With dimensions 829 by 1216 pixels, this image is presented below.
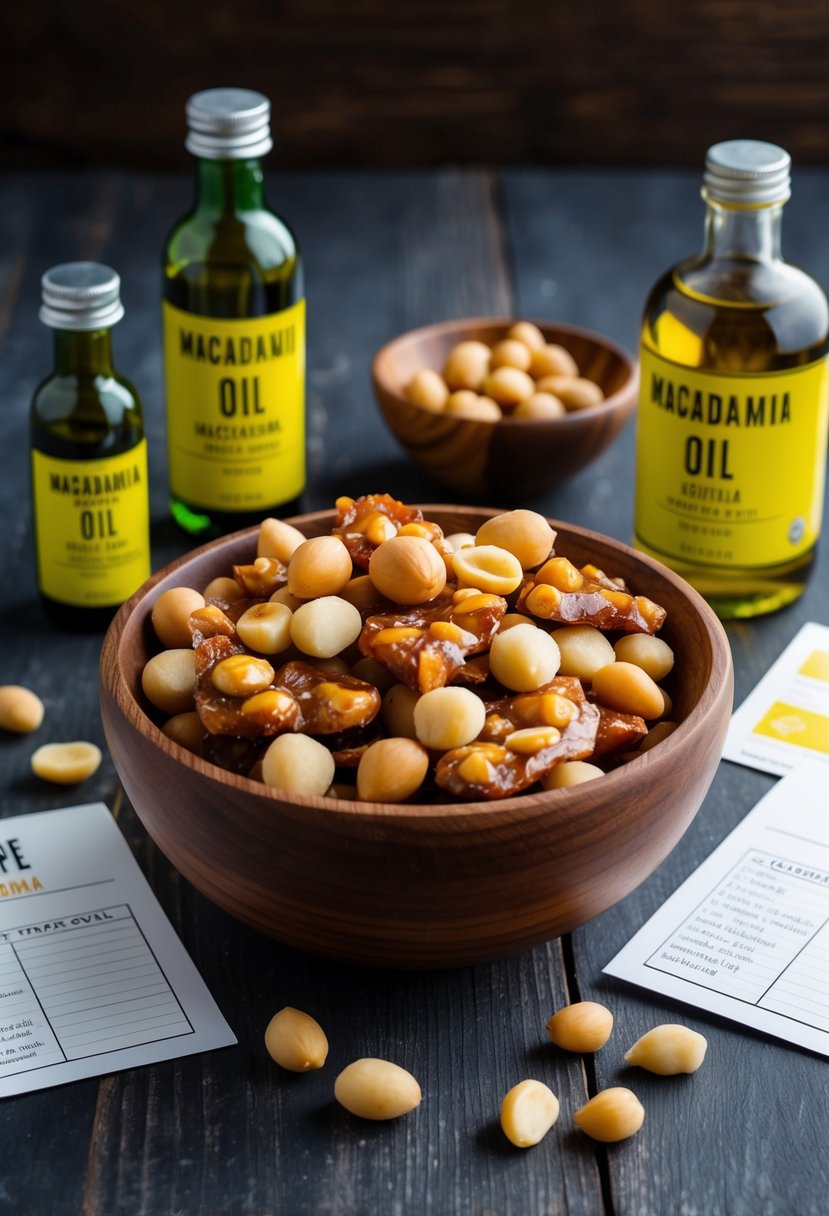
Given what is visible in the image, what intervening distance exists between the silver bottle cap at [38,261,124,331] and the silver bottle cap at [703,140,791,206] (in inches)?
17.8

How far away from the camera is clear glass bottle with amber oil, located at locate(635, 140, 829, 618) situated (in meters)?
1.16

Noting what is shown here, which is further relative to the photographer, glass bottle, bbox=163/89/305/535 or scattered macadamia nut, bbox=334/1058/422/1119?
glass bottle, bbox=163/89/305/535

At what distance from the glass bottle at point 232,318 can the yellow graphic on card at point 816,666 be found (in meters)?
0.47

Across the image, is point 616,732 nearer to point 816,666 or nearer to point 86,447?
point 816,666

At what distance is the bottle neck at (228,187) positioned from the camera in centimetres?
124

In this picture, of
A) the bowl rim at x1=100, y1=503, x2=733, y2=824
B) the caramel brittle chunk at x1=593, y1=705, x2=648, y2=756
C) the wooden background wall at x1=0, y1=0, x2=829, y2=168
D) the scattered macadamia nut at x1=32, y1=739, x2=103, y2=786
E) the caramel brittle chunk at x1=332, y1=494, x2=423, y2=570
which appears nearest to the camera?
the bowl rim at x1=100, y1=503, x2=733, y2=824

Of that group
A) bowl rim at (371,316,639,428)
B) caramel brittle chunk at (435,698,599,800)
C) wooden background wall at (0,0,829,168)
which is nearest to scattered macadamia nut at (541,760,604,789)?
caramel brittle chunk at (435,698,599,800)

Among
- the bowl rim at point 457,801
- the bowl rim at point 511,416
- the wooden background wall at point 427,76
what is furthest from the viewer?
the wooden background wall at point 427,76

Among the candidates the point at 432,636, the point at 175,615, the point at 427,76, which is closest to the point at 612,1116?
the point at 432,636

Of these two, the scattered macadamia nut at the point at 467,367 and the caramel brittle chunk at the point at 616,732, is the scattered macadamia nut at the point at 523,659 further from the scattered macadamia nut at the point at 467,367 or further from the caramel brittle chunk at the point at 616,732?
the scattered macadamia nut at the point at 467,367

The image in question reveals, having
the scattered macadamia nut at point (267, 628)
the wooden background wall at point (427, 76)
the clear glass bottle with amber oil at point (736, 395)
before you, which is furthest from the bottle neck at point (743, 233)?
the wooden background wall at point (427, 76)

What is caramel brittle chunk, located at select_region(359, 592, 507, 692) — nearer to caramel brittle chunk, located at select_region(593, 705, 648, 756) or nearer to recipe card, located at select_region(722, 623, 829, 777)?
caramel brittle chunk, located at select_region(593, 705, 648, 756)

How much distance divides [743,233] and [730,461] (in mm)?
175

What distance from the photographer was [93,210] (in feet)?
6.70
